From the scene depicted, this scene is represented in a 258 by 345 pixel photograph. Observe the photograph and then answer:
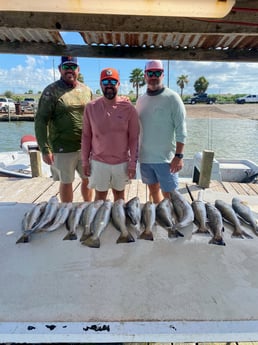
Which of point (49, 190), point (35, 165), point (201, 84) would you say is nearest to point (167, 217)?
point (49, 190)

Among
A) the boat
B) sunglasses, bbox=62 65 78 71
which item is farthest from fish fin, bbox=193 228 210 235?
the boat

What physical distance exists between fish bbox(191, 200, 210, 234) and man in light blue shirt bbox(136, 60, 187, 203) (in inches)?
33.6

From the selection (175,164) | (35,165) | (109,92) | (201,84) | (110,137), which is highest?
(201,84)

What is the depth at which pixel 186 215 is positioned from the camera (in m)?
1.94

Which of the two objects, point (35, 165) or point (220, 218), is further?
point (35, 165)

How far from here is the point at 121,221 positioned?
6.12ft

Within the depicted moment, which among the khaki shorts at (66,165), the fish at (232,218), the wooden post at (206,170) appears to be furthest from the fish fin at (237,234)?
the wooden post at (206,170)

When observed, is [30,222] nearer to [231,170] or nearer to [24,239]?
[24,239]

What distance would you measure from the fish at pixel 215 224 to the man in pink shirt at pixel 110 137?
944mm

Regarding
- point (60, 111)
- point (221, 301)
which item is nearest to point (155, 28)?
point (60, 111)

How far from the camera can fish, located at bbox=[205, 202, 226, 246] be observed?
5.60 ft

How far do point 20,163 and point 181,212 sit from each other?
20.5 ft

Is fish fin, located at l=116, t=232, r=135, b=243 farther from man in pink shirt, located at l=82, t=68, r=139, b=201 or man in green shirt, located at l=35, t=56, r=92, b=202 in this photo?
man in green shirt, located at l=35, t=56, r=92, b=202

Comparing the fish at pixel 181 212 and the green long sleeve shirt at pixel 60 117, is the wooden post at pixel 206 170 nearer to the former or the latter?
the green long sleeve shirt at pixel 60 117
